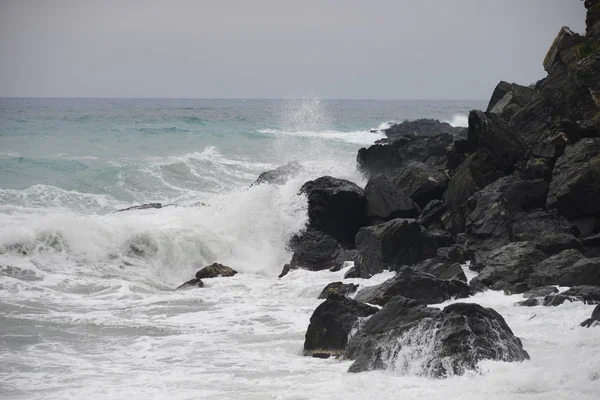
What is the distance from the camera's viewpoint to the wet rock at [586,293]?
9156 millimetres

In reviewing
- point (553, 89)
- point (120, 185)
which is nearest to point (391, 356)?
point (553, 89)

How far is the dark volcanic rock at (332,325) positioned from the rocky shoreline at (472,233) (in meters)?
0.01

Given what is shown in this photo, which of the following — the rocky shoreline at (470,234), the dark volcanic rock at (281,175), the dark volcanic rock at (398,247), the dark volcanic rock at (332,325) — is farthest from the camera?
the dark volcanic rock at (281,175)

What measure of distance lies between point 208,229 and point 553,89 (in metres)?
9.13

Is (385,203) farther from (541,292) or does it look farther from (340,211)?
(541,292)

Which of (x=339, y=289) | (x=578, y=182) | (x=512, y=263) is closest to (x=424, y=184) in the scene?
(x=578, y=182)

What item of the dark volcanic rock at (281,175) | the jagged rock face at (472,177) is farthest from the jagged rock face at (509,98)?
the dark volcanic rock at (281,175)

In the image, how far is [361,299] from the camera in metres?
10.2

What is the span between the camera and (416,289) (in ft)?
33.0

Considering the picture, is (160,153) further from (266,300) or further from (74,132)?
(266,300)

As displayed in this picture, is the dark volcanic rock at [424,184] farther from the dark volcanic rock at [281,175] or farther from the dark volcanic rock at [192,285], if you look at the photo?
the dark volcanic rock at [192,285]

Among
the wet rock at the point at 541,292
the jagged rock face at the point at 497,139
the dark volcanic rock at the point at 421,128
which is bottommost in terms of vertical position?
the wet rock at the point at 541,292

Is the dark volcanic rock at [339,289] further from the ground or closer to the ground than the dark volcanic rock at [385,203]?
closer to the ground

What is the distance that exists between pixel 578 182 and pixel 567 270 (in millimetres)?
2396
